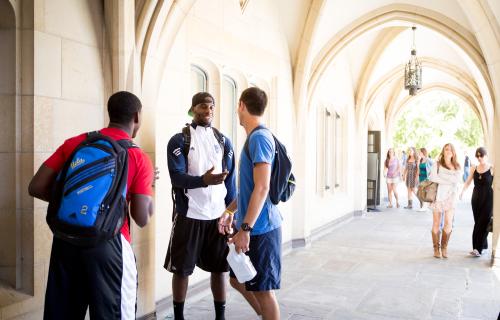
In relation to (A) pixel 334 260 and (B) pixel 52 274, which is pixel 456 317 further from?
(B) pixel 52 274

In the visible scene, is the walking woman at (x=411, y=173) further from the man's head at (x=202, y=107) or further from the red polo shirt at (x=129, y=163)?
the red polo shirt at (x=129, y=163)

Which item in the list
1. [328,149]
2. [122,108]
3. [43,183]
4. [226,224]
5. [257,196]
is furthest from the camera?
[328,149]

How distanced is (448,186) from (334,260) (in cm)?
169

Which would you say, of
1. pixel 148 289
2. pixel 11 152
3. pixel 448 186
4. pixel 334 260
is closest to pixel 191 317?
pixel 148 289

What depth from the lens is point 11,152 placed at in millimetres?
2920

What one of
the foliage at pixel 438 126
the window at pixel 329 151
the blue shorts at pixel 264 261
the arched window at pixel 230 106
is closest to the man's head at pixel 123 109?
the blue shorts at pixel 264 261

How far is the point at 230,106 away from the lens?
18.9ft

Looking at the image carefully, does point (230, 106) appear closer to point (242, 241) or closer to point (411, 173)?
point (242, 241)

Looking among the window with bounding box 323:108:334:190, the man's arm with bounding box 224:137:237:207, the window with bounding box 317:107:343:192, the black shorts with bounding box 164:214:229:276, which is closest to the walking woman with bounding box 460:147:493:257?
the window with bounding box 317:107:343:192

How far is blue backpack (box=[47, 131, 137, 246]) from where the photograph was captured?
6.40 ft

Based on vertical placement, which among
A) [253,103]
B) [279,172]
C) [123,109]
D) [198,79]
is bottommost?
[279,172]

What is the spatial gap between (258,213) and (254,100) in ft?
2.20

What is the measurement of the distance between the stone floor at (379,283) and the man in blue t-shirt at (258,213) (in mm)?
1402

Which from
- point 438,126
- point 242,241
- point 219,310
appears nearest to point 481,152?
point 219,310
